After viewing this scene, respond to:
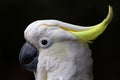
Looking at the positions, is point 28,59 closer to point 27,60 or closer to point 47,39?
point 27,60

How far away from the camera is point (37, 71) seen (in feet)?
9.55

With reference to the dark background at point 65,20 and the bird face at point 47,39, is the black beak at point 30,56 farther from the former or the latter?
the dark background at point 65,20

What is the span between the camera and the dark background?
4.26 m

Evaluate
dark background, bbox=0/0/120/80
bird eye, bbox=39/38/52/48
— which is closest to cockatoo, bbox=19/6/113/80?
bird eye, bbox=39/38/52/48

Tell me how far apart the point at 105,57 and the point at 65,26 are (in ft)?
5.22

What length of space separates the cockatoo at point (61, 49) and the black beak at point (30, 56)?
3 cm

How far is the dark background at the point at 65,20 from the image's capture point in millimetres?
4258

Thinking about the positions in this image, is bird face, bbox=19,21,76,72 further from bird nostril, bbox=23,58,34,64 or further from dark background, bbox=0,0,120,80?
dark background, bbox=0,0,120,80

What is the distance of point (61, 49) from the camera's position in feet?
9.32

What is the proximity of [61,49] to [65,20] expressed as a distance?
140 cm

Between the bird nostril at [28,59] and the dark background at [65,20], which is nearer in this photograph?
the bird nostril at [28,59]

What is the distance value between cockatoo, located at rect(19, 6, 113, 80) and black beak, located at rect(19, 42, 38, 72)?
0.08ft

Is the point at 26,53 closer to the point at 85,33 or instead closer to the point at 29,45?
the point at 29,45

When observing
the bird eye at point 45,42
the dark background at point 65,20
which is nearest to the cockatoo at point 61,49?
the bird eye at point 45,42
